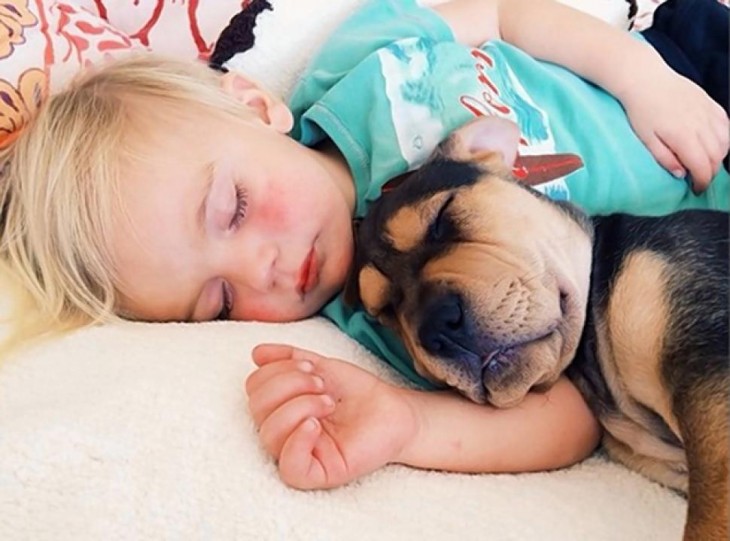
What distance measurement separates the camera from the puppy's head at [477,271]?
3.77ft

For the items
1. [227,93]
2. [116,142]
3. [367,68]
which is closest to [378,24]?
[367,68]

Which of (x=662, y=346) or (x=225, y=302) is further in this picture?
(x=225, y=302)

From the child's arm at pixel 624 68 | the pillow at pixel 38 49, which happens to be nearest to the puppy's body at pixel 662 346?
the child's arm at pixel 624 68

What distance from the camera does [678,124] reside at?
5.33 ft

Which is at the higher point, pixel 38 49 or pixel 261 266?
pixel 38 49

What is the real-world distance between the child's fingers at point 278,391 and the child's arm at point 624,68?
34.6 inches

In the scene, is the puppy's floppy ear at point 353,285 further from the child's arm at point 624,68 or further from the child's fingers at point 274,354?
the child's arm at point 624,68

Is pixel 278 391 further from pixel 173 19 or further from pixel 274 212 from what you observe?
pixel 173 19

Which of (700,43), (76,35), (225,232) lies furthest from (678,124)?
(76,35)

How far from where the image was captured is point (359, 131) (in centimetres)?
160

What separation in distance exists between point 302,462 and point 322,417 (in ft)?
0.25

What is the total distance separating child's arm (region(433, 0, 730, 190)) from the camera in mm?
1624

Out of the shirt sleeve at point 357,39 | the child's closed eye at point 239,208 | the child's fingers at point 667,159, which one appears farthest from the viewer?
the shirt sleeve at point 357,39

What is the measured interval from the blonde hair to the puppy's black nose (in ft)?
1.49
